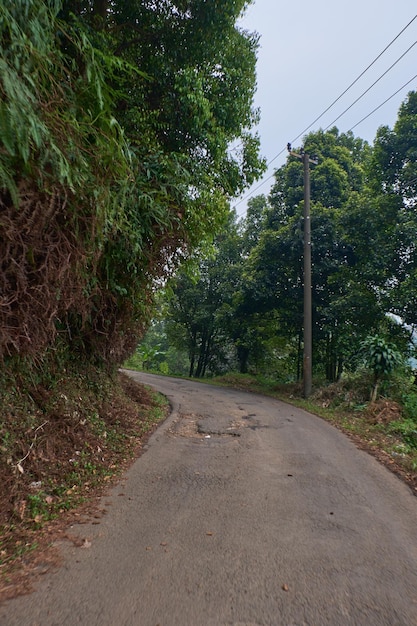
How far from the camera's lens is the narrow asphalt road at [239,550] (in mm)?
2492

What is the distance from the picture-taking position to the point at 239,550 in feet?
10.7

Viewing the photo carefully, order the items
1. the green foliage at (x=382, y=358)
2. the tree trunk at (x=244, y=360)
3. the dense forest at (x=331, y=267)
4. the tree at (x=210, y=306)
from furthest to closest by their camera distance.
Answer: the tree trunk at (x=244, y=360), the tree at (x=210, y=306), the dense forest at (x=331, y=267), the green foliage at (x=382, y=358)

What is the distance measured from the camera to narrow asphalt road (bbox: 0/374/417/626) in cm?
249

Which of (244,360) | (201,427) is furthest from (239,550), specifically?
(244,360)

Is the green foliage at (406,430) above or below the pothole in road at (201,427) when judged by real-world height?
above

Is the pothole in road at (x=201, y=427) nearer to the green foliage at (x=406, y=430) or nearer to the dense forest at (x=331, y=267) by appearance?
the dense forest at (x=331, y=267)

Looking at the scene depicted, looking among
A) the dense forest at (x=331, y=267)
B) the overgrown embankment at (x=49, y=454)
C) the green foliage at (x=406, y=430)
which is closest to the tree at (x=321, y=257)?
the dense forest at (x=331, y=267)

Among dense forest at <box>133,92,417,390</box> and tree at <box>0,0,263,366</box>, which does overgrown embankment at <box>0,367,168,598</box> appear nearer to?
tree at <box>0,0,263,366</box>

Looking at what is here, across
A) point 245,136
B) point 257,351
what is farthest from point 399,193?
point 257,351

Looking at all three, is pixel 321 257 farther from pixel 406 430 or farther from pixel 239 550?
pixel 239 550

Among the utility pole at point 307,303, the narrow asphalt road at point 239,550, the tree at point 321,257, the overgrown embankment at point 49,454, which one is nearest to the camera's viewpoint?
the narrow asphalt road at point 239,550

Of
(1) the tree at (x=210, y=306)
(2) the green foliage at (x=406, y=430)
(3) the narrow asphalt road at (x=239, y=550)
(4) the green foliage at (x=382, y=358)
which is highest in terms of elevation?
(1) the tree at (x=210, y=306)

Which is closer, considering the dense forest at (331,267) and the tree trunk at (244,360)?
the dense forest at (331,267)

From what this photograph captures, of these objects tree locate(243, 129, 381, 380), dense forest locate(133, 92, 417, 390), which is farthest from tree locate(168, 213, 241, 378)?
tree locate(243, 129, 381, 380)
